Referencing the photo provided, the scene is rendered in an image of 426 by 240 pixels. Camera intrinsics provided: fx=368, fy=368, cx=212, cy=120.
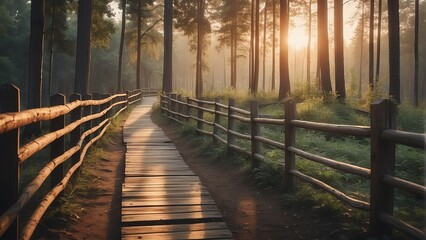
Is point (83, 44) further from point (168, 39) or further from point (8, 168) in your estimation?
point (8, 168)

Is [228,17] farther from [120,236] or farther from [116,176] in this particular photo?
[120,236]

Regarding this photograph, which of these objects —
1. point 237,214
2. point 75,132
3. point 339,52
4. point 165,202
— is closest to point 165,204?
point 165,202

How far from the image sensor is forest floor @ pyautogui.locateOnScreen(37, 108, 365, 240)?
452 centimetres

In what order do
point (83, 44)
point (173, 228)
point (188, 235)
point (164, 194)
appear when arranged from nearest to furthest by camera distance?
point (188, 235) → point (173, 228) → point (164, 194) → point (83, 44)

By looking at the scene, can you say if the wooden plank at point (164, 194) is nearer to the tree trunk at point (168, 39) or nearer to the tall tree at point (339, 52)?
the tall tree at point (339, 52)

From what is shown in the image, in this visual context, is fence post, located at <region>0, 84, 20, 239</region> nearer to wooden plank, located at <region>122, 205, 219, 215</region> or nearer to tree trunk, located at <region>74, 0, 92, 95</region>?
wooden plank, located at <region>122, 205, 219, 215</region>

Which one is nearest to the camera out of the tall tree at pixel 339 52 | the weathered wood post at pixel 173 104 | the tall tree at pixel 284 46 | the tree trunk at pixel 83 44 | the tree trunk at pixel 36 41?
the tree trunk at pixel 36 41

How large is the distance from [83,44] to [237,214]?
1192 centimetres

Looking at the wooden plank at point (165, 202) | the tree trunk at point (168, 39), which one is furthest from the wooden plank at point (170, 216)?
the tree trunk at point (168, 39)

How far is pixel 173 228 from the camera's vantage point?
452cm

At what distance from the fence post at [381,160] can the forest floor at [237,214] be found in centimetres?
38

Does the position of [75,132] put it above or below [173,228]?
above

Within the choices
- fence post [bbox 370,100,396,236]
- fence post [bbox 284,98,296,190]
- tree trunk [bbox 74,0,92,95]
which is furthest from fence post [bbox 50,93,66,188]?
tree trunk [bbox 74,0,92,95]

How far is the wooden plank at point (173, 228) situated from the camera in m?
4.41
